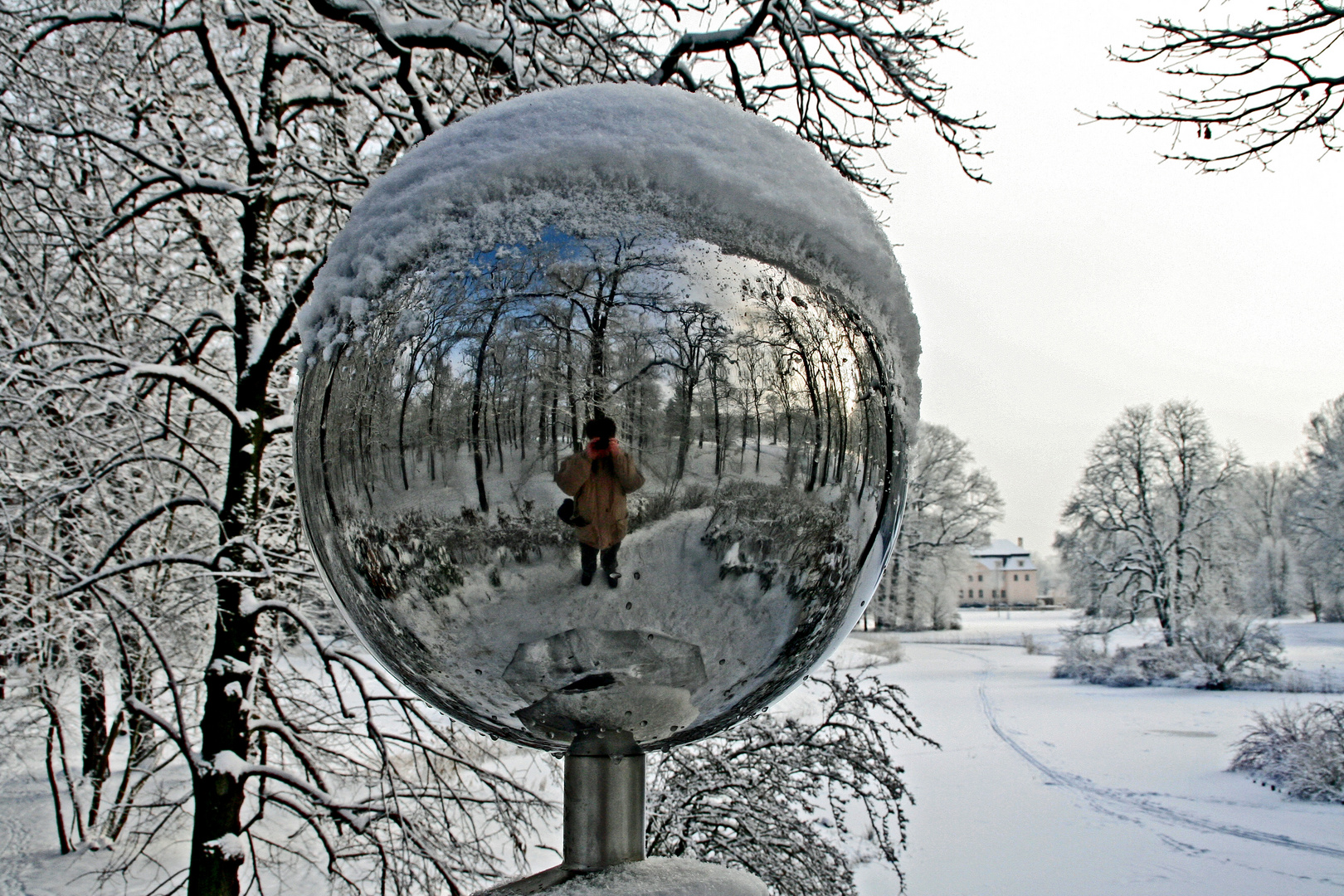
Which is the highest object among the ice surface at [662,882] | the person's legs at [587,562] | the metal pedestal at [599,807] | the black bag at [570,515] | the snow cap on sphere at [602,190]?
the snow cap on sphere at [602,190]

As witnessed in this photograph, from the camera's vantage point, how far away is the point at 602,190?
0.93 metres

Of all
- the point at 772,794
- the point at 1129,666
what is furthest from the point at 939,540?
the point at 772,794

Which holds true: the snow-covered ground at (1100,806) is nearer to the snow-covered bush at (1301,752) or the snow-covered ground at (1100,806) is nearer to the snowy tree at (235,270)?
the snow-covered bush at (1301,752)

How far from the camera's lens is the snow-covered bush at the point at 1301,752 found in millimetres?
11836

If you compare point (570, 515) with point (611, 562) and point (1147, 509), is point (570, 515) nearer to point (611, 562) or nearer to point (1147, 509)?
point (611, 562)

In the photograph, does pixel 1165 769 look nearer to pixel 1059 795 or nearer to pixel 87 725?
pixel 1059 795

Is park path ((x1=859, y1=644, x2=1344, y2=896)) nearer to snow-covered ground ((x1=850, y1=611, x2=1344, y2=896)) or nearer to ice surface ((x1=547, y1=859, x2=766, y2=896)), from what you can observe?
snow-covered ground ((x1=850, y1=611, x2=1344, y2=896))

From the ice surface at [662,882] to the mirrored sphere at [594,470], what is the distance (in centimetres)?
16

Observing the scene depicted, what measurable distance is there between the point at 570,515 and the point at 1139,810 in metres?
13.4

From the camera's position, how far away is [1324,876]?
350 inches

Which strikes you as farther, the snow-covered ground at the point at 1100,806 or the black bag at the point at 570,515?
the snow-covered ground at the point at 1100,806

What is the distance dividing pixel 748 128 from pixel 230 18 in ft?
18.3

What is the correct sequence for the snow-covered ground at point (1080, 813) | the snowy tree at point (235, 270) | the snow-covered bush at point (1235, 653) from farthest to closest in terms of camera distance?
the snow-covered bush at point (1235, 653) → the snow-covered ground at point (1080, 813) → the snowy tree at point (235, 270)

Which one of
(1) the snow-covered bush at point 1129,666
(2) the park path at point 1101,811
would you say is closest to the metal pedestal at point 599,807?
(2) the park path at point 1101,811
